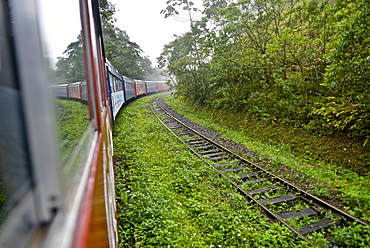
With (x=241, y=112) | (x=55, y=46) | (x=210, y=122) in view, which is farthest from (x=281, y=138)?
(x=55, y=46)

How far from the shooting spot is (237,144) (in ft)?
31.1

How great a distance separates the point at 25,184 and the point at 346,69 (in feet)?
26.2

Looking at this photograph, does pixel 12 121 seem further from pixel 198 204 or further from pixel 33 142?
pixel 198 204

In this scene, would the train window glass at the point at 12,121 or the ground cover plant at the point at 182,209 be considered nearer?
the train window glass at the point at 12,121

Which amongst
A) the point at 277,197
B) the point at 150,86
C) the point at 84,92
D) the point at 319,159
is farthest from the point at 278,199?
the point at 150,86

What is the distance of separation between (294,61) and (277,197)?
274 inches

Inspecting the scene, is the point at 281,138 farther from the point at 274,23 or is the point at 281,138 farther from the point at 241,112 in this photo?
the point at 274,23

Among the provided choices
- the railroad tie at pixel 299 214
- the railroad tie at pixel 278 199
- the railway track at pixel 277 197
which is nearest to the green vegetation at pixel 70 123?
the railway track at pixel 277 197

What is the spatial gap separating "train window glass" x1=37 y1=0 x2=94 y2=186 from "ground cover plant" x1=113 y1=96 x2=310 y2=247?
3.25 metres

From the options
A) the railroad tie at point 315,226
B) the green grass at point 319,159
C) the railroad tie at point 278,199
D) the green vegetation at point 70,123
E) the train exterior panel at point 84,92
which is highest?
the train exterior panel at point 84,92

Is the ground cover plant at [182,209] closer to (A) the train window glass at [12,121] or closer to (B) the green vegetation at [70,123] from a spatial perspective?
(B) the green vegetation at [70,123]

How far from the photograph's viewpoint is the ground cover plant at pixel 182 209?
4188 millimetres

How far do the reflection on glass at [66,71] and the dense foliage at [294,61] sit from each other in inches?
261

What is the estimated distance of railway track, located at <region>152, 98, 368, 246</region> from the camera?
447 cm
